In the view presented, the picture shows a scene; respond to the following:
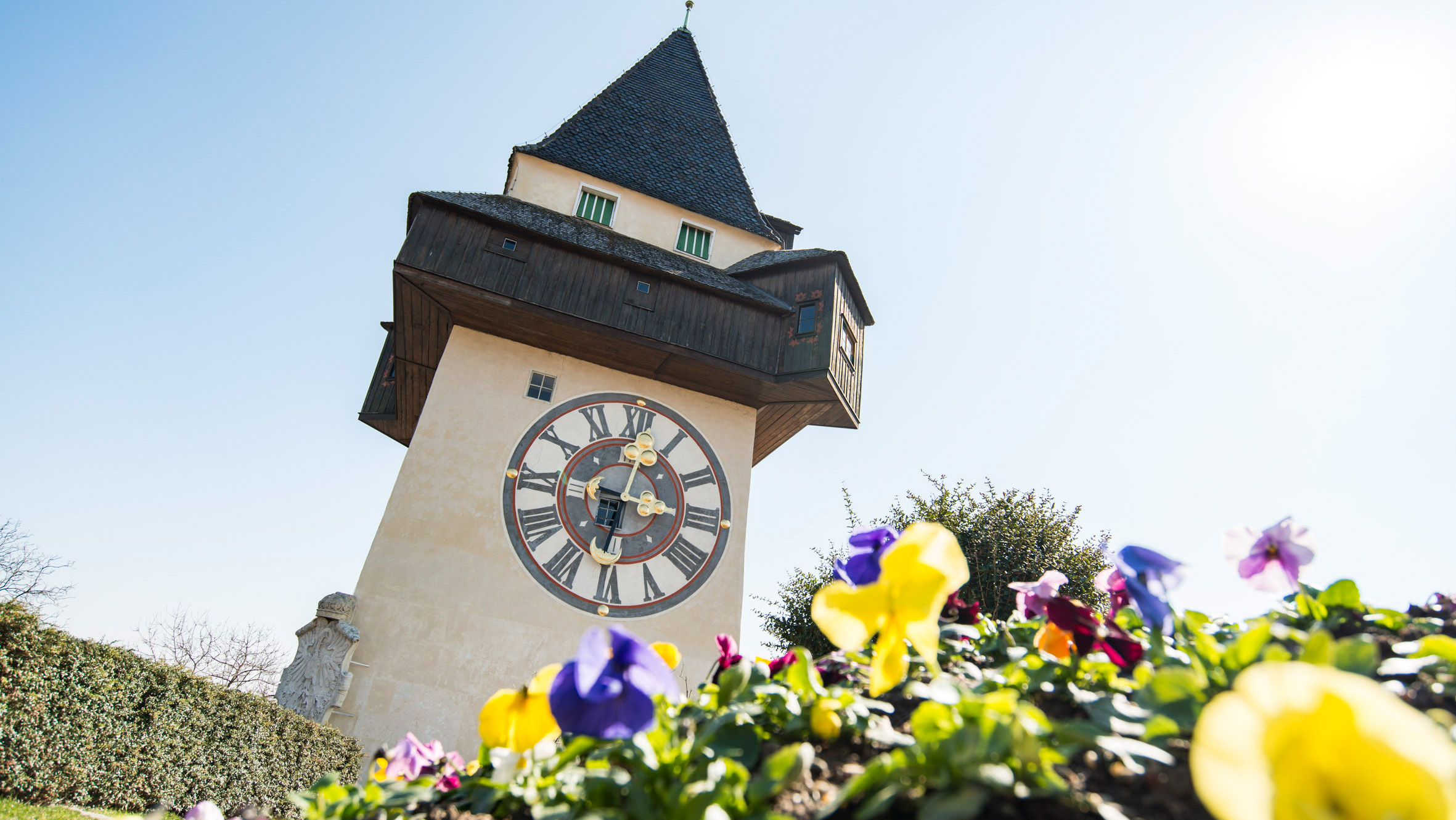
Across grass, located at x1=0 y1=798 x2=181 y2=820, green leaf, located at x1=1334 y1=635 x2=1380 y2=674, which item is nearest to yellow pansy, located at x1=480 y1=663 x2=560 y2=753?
green leaf, located at x1=1334 y1=635 x2=1380 y2=674

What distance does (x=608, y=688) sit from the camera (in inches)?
43.3

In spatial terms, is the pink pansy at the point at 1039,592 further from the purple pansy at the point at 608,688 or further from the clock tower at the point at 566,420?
the clock tower at the point at 566,420

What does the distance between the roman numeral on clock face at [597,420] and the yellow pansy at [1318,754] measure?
11224mm

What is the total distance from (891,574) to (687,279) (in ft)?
37.4

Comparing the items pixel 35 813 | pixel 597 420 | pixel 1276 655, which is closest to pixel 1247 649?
pixel 1276 655

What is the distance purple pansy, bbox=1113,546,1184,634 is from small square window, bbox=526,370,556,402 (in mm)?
10964

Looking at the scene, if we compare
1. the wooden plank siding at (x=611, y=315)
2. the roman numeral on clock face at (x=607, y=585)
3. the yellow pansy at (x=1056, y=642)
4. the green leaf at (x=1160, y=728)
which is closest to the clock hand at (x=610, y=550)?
the roman numeral on clock face at (x=607, y=585)

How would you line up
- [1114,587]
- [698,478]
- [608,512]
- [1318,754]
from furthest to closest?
[698,478] → [608,512] → [1114,587] → [1318,754]

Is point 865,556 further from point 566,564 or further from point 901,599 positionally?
point 566,564

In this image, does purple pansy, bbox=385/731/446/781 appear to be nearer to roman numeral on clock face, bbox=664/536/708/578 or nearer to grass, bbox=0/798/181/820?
grass, bbox=0/798/181/820

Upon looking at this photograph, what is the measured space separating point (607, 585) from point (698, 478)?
2.28 m

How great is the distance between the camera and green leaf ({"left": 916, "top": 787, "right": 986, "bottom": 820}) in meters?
0.79

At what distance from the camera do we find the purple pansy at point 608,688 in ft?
3.55

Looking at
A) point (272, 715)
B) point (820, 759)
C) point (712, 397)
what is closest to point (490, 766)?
point (820, 759)
